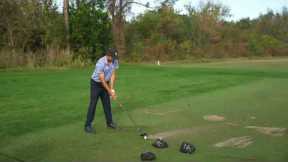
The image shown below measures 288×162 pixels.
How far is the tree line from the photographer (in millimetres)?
34344

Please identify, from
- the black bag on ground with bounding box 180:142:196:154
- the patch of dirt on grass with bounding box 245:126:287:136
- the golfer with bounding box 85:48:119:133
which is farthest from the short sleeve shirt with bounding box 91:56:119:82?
the patch of dirt on grass with bounding box 245:126:287:136

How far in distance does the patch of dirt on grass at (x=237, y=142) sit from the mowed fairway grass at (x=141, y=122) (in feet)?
0.37

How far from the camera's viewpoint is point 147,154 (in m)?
7.05

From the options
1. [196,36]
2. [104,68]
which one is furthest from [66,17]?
[104,68]

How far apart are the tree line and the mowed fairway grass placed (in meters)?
7.74

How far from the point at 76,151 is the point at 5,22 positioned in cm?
2848

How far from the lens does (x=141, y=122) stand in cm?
1070

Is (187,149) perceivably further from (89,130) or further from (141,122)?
(141,122)

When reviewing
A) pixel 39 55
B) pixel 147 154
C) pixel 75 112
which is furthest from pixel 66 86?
pixel 39 55

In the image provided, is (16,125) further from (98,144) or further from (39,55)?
(39,55)

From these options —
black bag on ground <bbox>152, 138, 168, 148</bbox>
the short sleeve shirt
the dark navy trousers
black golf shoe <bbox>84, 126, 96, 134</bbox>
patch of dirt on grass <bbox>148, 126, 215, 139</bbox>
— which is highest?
the short sleeve shirt

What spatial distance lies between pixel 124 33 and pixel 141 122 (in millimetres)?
41574

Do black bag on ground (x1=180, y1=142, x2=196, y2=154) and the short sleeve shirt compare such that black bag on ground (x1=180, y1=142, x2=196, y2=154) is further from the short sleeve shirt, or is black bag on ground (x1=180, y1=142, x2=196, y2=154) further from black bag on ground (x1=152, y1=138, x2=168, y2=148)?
the short sleeve shirt

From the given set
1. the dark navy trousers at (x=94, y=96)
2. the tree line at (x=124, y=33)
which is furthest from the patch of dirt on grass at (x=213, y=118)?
the tree line at (x=124, y=33)
